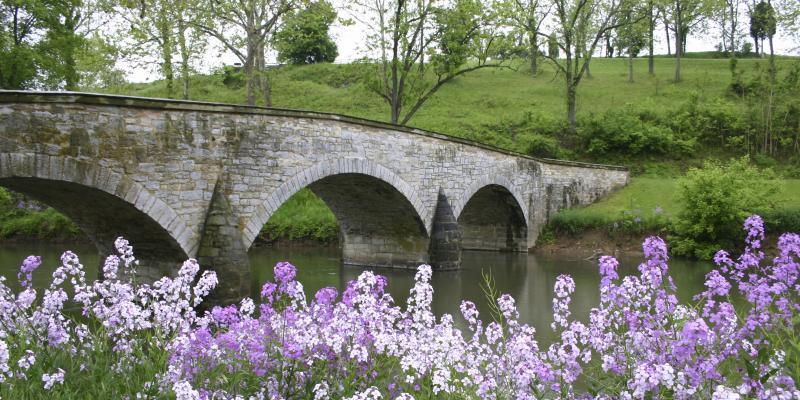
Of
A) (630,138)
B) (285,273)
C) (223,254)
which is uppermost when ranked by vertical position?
(630,138)

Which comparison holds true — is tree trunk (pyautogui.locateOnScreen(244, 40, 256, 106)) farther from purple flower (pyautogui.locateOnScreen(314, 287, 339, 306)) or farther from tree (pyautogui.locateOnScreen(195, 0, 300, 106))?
purple flower (pyautogui.locateOnScreen(314, 287, 339, 306))

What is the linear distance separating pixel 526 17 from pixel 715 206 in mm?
12112

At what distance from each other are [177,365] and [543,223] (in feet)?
68.6

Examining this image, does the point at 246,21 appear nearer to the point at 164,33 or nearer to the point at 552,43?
the point at 164,33

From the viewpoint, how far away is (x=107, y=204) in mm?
10617

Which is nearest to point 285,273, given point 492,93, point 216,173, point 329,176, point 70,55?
point 216,173

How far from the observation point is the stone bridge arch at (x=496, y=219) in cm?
2173

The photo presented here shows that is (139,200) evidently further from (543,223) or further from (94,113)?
(543,223)

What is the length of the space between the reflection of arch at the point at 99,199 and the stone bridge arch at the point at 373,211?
323cm

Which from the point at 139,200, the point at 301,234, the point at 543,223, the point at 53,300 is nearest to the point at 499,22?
the point at 543,223

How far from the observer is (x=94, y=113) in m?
9.85

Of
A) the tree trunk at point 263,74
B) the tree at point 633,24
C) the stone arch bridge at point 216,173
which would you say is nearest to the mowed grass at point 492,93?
the tree at point 633,24

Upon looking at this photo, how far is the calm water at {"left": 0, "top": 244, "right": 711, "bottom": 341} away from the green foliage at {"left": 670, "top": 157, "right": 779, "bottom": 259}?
0.80m

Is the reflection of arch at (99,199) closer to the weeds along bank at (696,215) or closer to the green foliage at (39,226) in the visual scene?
the weeds along bank at (696,215)
